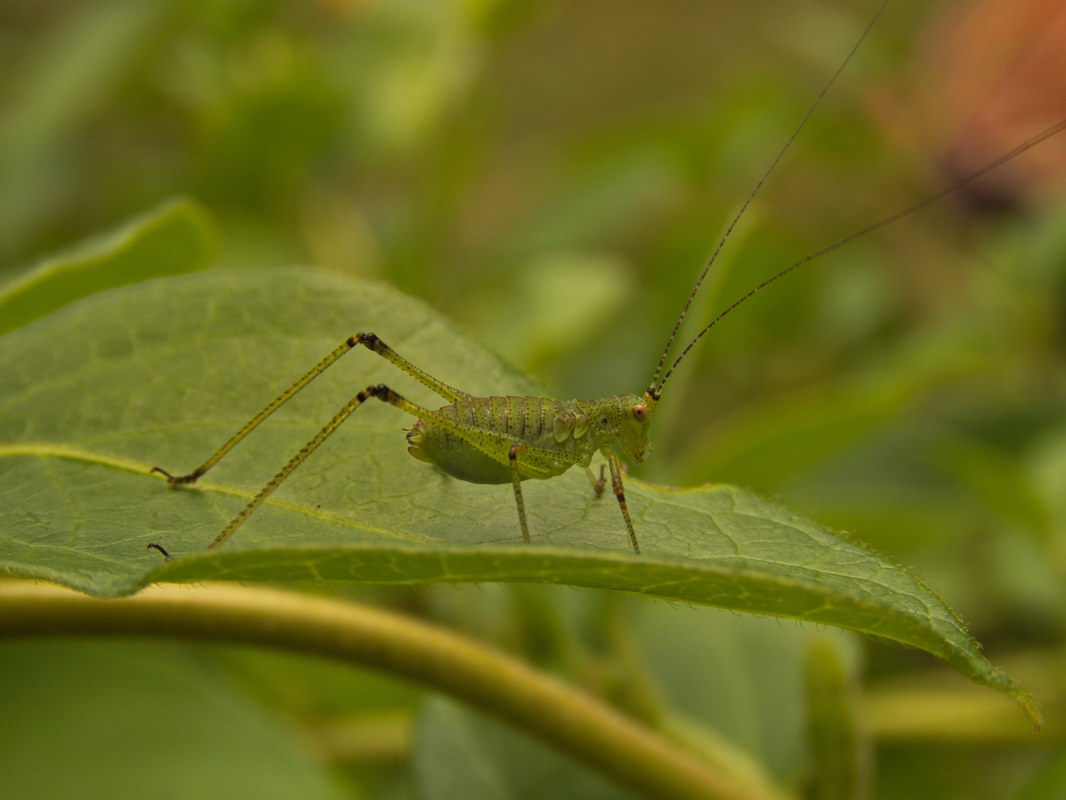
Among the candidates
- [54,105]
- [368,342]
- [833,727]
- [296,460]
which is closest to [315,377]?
[368,342]

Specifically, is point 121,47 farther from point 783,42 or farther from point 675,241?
point 783,42

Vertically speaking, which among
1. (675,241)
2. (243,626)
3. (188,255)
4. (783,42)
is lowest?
(243,626)

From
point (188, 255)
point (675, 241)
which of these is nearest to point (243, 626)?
point (188, 255)

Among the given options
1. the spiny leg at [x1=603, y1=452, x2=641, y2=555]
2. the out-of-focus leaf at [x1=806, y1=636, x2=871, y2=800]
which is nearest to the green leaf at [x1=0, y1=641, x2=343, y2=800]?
the spiny leg at [x1=603, y1=452, x2=641, y2=555]

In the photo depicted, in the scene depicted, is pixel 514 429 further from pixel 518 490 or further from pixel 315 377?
pixel 315 377

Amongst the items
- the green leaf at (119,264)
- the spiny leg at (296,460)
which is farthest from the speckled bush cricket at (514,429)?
the green leaf at (119,264)

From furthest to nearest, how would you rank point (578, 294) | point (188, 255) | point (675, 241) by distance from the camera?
point (675, 241), point (578, 294), point (188, 255)

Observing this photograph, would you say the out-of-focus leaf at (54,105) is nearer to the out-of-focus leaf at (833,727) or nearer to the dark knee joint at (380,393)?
the dark knee joint at (380,393)
